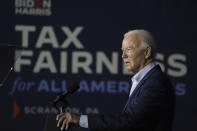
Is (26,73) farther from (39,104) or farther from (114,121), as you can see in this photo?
(114,121)

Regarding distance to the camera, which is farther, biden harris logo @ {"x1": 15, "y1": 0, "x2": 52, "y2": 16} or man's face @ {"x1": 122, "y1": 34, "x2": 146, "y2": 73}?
biden harris logo @ {"x1": 15, "y1": 0, "x2": 52, "y2": 16}

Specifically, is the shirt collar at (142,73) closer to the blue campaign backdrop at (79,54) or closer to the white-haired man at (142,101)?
the white-haired man at (142,101)

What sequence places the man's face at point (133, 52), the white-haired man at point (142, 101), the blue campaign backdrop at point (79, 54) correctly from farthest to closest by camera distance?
the blue campaign backdrop at point (79, 54) < the man's face at point (133, 52) < the white-haired man at point (142, 101)

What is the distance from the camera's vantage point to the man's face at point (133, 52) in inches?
131

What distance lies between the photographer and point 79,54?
6082mm

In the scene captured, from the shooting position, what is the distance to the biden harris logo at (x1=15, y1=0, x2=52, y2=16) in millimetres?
6062

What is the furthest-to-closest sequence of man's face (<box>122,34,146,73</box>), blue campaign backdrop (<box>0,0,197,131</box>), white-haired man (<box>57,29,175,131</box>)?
blue campaign backdrop (<box>0,0,197,131</box>)
man's face (<box>122,34,146,73</box>)
white-haired man (<box>57,29,175,131</box>)

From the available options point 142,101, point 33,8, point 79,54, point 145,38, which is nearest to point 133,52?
point 145,38

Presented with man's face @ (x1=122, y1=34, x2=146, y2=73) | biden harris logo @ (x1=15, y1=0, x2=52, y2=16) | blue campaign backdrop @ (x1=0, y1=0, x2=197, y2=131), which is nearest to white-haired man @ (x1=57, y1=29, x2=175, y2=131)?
man's face @ (x1=122, y1=34, x2=146, y2=73)

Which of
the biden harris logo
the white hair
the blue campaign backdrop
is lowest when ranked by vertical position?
the blue campaign backdrop

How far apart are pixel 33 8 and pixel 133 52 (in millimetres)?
2915

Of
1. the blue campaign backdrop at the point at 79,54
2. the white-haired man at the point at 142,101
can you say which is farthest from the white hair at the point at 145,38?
the blue campaign backdrop at the point at 79,54

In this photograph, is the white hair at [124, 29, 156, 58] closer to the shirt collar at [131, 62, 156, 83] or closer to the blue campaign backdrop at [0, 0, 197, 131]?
the shirt collar at [131, 62, 156, 83]

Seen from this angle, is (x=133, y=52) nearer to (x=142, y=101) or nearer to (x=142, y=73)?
(x=142, y=73)
